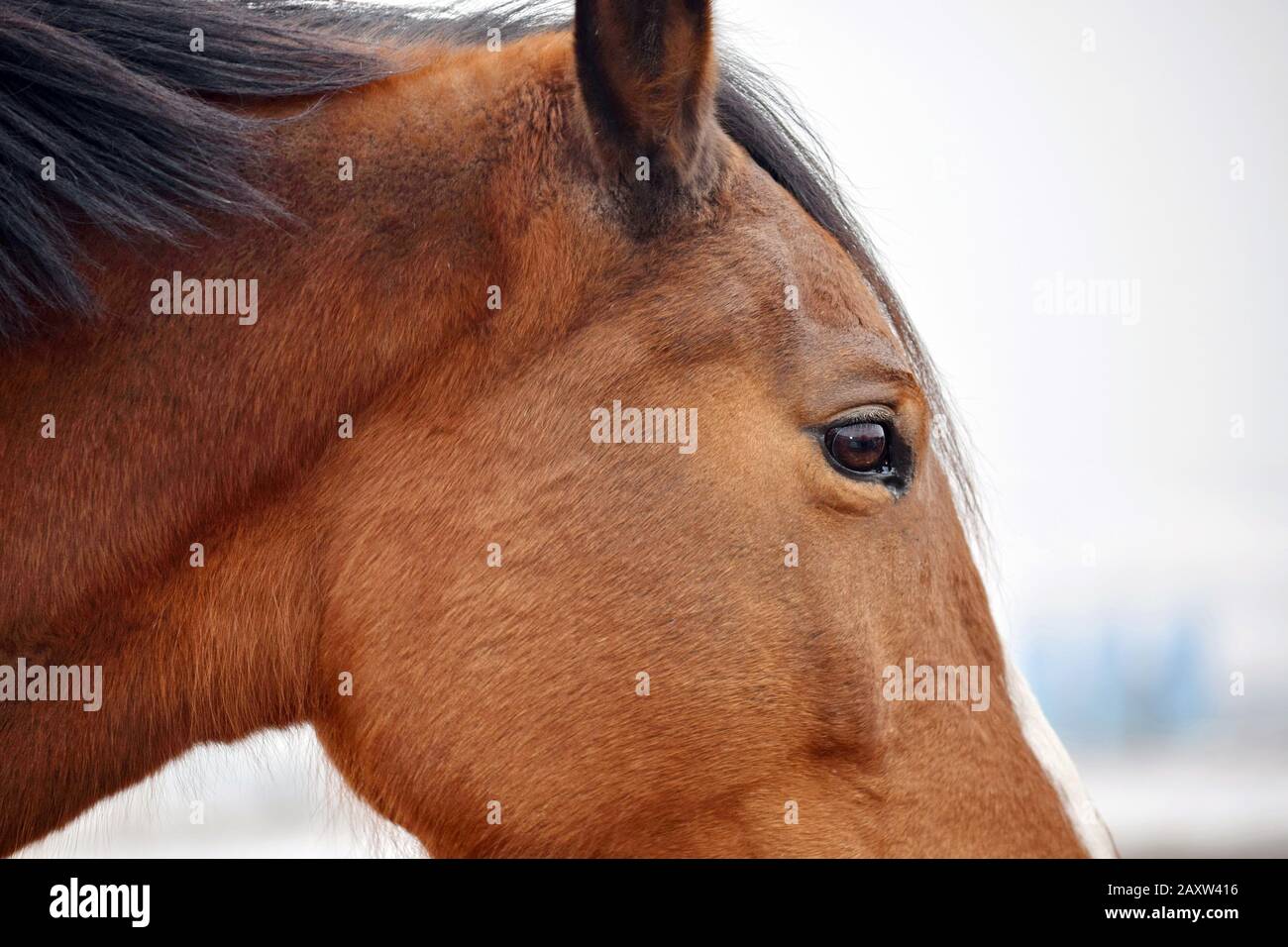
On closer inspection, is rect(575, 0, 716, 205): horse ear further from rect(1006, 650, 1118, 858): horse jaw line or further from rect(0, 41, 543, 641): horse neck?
rect(1006, 650, 1118, 858): horse jaw line

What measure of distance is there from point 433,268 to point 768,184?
0.72m

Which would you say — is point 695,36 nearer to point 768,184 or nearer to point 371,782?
point 768,184

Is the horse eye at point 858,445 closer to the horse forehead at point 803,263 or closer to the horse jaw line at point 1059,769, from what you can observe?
the horse forehead at point 803,263

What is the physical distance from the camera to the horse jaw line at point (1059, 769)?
6.30ft

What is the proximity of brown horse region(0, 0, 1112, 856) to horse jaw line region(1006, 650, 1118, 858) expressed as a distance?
5.0 inches

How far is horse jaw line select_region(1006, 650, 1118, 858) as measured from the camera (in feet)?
6.30

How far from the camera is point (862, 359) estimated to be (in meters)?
1.84

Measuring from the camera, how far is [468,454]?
1756mm

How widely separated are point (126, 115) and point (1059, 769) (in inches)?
85.0

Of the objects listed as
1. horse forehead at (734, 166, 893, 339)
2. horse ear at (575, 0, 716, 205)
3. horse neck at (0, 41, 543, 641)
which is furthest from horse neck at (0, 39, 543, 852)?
horse forehead at (734, 166, 893, 339)

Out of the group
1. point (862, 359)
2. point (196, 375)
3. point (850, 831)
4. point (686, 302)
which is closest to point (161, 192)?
point (196, 375)

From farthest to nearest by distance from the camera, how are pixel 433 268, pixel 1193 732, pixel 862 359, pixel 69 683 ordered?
pixel 1193 732
pixel 862 359
pixel 433 268
pixel 69 683

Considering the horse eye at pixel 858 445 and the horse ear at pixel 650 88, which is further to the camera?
the horse eye at pixel 858 445

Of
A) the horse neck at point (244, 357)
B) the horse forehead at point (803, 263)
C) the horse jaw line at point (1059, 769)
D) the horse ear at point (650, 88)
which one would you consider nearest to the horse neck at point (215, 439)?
the horse neck at point (244, 357)
